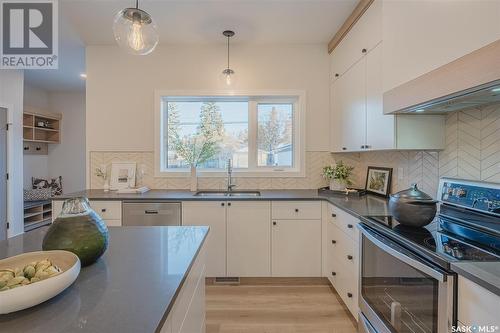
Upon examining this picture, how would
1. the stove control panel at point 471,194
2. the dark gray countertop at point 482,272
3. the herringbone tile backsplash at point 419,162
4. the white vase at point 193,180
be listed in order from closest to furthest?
the dark gray countertop at point 482,272 → the stove control panel at point 471,194 → the herringbone tile backsplash at point 419,162 → the white vase at point 193,180

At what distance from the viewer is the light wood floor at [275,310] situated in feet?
7.00

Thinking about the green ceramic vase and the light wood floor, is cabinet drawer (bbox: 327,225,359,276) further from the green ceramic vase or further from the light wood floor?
the green ceramic vase

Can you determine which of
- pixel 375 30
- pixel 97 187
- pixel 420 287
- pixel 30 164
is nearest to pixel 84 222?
pixel 420 287

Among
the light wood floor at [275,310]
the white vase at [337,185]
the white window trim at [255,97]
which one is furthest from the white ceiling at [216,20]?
the light wood floor at [275,310]

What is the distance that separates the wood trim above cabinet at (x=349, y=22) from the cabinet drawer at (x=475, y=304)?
2.22 meters

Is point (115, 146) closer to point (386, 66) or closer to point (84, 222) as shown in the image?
point (84, 222)

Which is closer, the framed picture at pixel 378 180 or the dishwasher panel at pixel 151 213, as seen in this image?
the framed picture at pixel 378 180

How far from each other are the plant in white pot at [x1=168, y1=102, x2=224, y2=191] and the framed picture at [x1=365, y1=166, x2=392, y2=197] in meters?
1.79

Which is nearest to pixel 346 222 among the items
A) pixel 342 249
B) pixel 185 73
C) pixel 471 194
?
pixel 342 249

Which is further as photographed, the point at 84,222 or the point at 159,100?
the point at 159,100

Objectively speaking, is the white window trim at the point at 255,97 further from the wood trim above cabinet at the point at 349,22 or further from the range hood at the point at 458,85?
the range hood at the point at 458,85

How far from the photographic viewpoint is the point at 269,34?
10.2ft

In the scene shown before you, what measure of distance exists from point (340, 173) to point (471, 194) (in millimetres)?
1526

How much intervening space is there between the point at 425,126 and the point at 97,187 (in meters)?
3.48
